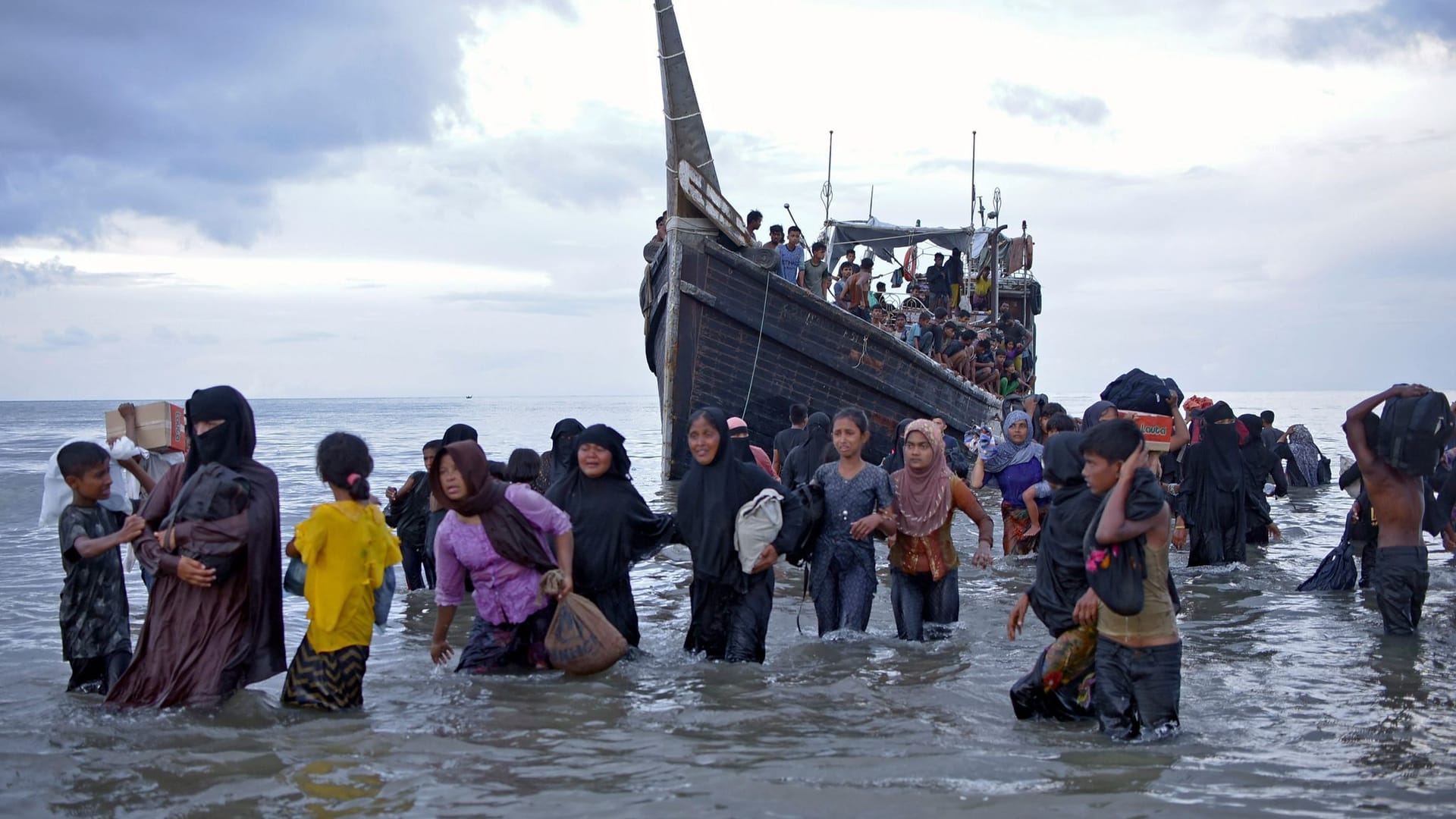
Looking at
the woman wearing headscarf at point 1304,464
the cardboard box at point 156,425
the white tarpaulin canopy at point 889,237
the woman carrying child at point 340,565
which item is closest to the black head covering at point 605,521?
the woman carrying child at point 340,565

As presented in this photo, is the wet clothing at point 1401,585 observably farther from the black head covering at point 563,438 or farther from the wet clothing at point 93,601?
the wet clothing at point 93,601

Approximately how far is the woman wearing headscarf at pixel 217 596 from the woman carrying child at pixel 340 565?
0.42 ft

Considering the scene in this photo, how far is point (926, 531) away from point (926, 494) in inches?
6.9

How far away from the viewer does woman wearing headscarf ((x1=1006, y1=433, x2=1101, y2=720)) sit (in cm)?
434

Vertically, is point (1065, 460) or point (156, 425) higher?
point (156, 425)

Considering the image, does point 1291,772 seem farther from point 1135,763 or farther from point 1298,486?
point 1298,486

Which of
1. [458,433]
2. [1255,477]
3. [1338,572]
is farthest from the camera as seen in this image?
[1255,477]

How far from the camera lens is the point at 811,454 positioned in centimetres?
859

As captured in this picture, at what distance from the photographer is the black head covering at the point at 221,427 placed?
439 cm

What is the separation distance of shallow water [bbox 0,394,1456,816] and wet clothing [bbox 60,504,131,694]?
23 centimetres

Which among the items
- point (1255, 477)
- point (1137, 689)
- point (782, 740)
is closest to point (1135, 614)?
point (1137, 689)

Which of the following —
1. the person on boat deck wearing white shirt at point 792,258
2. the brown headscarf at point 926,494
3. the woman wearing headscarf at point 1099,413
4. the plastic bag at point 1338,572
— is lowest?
the plastic bag at point 1338,572

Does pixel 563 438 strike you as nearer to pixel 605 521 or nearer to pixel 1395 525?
pixel 605 521

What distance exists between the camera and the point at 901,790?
398cm
